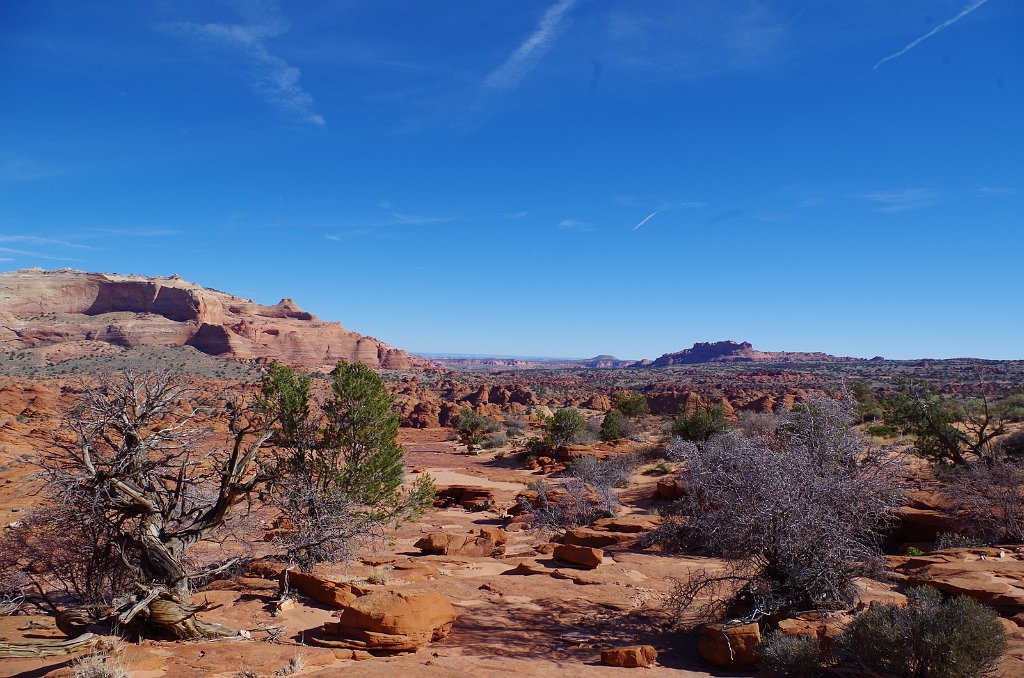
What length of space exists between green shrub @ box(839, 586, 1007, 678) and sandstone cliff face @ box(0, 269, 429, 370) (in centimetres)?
8571

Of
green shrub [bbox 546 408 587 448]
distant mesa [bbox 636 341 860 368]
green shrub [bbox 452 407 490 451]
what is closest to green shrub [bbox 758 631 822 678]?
green shrub [bbox 546 408 587 448]

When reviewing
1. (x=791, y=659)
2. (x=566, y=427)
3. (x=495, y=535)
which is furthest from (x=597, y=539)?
(x=566, y=427)

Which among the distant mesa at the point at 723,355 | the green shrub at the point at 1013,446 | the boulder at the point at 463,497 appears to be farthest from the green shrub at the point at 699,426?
the distant mesa at the point at 723,355

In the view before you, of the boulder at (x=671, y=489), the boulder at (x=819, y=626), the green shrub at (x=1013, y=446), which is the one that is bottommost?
the boulder at (x=671, y=489)

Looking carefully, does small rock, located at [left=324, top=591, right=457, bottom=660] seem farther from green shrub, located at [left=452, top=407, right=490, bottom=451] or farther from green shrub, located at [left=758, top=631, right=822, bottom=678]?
green shrub, located at [left=452, top=407, right=490, bottom=451]

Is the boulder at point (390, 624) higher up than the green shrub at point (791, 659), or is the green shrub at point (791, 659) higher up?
the green shrub at point (791, 659)

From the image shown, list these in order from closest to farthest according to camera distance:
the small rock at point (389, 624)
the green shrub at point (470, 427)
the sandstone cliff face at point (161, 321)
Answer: the small rock at point (389, 624) < the green shrub at point (470, 427) < the sandstone cliff face at point (161, 321)

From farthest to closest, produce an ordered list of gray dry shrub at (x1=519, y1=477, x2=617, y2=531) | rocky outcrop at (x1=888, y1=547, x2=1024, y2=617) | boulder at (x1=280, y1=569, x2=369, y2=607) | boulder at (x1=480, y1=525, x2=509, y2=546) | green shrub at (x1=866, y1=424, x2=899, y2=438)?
green shrub at (x1=866, y1=424, x2=899, y2=438), gray dry shrub at (x1=519, y1=477, x2=617, y2=531), boulder at (x1=480, y1=525, x2=509, y2=546), boulder at (x1=280, y1=569, x2=369, y2=607), rocky outcrop at (x1=888, y1=547, x2=1024, y2=617)

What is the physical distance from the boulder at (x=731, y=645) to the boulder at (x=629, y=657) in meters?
0.79

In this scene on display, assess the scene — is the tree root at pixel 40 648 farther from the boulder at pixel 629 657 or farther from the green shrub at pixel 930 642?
the green shrub at pixel 930 642

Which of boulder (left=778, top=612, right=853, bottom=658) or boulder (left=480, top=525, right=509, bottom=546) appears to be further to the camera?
boulder (left=480, top=525, right=509, bottom=546)

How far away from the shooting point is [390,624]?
782 cm

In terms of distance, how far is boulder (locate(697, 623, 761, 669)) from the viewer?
7.47 meters

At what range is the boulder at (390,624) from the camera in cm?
771
